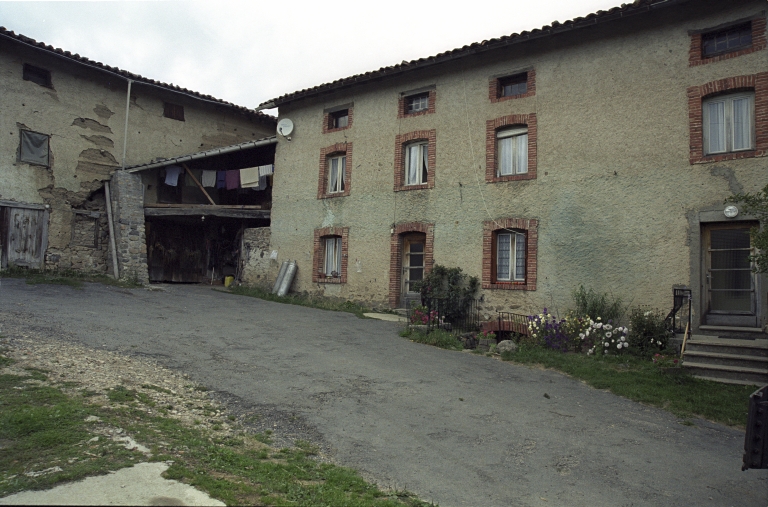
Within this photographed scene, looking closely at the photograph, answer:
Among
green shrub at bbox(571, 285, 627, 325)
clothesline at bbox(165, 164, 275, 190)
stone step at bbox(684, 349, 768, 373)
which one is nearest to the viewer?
stone step at bbox(684, 349, 768, 373)

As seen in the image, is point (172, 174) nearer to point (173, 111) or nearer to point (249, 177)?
point (173, 111)

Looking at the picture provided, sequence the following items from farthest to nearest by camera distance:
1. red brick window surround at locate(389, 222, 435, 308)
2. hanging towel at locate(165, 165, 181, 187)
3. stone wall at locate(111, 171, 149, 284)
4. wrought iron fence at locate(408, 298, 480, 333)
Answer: hanging towel at locate(165, 165, 181, 187) < stone wall at locate(111, 171, 149, 284) < red brick window surround at locate(389, 222, 435, 308) < wrought iron fence at locate(408, 298, 480, 333)

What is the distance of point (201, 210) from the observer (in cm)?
1861

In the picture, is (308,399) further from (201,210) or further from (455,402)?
(201,210)

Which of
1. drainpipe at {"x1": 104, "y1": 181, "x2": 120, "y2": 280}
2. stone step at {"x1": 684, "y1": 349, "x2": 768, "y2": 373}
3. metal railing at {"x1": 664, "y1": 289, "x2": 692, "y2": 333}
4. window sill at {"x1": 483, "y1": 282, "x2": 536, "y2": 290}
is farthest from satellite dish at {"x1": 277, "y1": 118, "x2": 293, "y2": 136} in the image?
stone step at {"x1": 684, "y1": 349, "x2": 768, "y2": 373}

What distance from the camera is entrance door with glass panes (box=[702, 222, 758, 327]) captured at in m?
10.3

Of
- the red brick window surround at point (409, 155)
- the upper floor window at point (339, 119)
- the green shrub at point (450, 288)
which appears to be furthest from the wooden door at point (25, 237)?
the green shrub at point (450, 288)

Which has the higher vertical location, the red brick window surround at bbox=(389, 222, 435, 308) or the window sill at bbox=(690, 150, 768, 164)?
the window sill at bbox=(690, 150, 768, 164)

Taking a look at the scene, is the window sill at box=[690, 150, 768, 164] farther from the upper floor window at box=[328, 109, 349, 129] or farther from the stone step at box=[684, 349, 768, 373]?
the upper floor window at box=[328, 109, 349, 129]

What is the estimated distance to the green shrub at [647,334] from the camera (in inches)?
407

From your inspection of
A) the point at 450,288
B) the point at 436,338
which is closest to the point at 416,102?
the point at 450,288

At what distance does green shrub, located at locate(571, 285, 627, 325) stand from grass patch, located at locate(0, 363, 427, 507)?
8.19m

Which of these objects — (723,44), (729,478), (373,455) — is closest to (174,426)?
(373,455)

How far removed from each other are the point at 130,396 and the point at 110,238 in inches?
558
